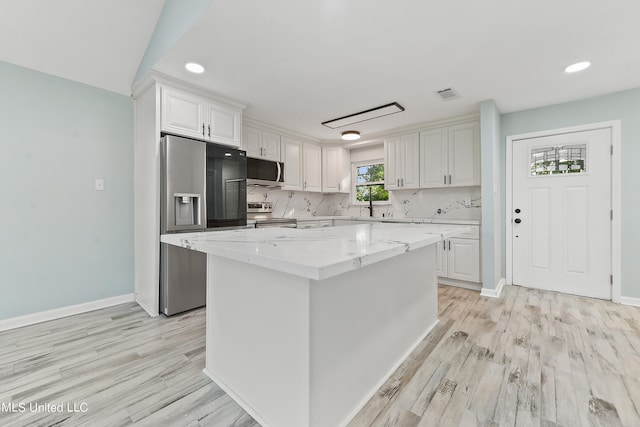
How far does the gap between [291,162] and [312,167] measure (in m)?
0.49

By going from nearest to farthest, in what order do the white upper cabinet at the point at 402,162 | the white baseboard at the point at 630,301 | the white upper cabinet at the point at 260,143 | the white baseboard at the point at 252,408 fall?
the white baseboard at the point at 252,408 < the white baseboard at the point at 630,301 < the white upper cabinet at the point at 260,143 < the white upper cabinet at the point at 402,162

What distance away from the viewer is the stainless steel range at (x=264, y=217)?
3.64 meters

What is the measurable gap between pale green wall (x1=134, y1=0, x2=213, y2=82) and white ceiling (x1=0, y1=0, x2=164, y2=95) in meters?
0.12

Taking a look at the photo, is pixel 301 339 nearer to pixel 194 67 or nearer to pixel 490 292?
pixel 194 67

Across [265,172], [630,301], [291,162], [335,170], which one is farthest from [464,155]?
[265,172]

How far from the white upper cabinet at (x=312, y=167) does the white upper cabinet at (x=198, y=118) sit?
1594 mm

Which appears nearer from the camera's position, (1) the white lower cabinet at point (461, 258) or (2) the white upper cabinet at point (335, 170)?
(1) the white lower cabinet at point (461, 258)

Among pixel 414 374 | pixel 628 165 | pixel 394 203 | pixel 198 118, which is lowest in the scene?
pixel 414 374

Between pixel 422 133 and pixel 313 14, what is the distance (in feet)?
9.08

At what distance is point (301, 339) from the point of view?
3.75ft

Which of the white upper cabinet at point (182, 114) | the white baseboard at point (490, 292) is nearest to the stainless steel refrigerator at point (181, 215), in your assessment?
the white upper cabinet at point (182, 114)

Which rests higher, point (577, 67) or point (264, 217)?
point (577, 67)

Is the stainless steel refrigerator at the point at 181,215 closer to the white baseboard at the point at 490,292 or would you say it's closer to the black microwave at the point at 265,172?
the black microwave at the point at 265,172

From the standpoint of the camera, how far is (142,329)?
234cm
